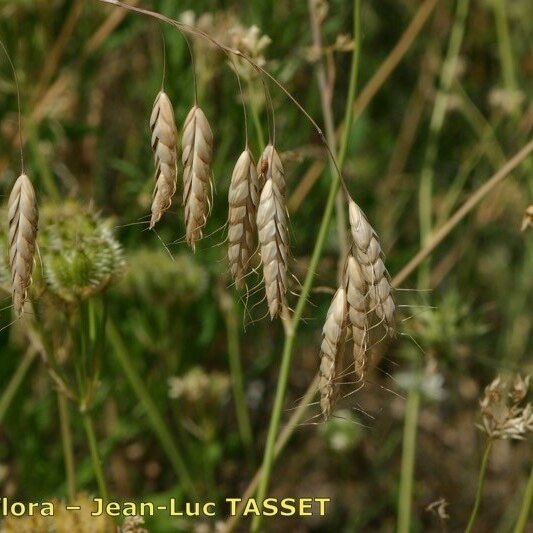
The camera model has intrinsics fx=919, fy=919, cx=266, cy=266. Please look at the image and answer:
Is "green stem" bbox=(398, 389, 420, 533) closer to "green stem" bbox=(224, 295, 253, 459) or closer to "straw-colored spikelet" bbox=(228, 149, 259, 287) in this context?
"green stem" bbox=(224, 295, 253, 459)

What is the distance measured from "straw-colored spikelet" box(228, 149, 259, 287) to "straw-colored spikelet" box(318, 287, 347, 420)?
0.09 m

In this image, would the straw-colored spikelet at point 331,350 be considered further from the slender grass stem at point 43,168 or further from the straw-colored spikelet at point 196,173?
the slender grass stem at point 43,168

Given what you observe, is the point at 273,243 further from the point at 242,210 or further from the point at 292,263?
the point at 292,263

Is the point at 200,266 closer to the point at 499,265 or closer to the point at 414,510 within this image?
the point at 414,510

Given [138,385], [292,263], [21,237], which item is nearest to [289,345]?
[21,237]

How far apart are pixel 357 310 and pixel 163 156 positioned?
0.22m

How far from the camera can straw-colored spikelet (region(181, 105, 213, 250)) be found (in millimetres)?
807

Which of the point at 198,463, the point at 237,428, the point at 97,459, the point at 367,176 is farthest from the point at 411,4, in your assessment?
the point at 97,459

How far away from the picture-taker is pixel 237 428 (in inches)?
88.4

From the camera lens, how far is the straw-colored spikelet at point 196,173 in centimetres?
81

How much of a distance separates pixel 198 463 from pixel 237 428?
40cm

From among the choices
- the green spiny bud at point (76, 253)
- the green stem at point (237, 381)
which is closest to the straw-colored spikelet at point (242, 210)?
the green spiny bud at point (76, 253)

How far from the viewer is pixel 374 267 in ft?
2.68

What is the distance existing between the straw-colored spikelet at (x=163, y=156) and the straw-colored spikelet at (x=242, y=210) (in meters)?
0.06
